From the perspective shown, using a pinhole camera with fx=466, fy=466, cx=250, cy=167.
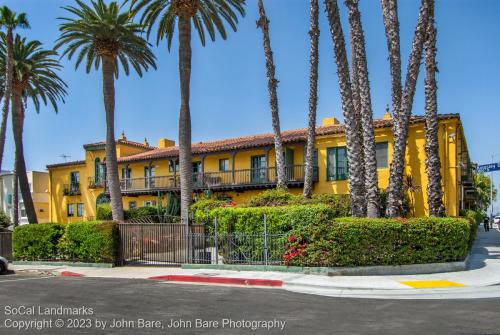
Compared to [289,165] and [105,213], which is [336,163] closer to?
[289,165]

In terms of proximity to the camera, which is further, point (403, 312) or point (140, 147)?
point (140, 147)

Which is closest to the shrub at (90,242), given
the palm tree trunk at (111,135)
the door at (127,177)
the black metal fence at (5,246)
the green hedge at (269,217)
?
the green hedge at (269,217)

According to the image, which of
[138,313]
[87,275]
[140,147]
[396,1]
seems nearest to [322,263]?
[138,313]

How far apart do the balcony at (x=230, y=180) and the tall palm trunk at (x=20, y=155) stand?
326 inches

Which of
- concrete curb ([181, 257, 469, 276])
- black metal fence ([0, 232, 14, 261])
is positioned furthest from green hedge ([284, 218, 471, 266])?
black metal fence ([0, 232, 14, 261])

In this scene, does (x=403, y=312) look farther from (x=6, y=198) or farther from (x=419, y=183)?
(x=6, y=198)

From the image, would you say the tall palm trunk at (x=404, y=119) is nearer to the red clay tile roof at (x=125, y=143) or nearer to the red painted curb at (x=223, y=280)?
the red painted curb at (x=223, y=280)

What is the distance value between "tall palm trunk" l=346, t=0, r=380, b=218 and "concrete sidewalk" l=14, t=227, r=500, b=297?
13.5 feet

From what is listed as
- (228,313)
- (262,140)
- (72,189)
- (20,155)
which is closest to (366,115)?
(228,313)

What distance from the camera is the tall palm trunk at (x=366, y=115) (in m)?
17.7

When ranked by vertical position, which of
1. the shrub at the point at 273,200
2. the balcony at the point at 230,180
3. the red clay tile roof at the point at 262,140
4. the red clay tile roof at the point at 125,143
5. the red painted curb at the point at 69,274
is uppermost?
the red clay tile roof at the point at 125,143

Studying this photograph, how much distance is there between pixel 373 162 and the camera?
17.9m

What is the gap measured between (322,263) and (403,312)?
5.81m

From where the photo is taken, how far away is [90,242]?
1991cm
